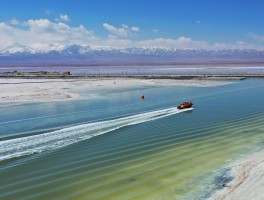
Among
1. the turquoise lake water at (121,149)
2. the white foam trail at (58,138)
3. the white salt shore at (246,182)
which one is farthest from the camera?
the white foam trail at (58,138)

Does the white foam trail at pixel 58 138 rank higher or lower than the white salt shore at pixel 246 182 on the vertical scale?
higher

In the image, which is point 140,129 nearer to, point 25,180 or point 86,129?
point 86,129

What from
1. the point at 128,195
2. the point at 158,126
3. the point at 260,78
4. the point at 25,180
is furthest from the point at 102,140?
the point at 260,78

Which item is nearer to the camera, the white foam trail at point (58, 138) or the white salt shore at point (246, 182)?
the white salt shore at point (246, 182)

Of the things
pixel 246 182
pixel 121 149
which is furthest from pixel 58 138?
pixel 246 182

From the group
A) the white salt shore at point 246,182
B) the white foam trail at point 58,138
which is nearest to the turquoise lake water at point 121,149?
the white foam trail at point 58,138

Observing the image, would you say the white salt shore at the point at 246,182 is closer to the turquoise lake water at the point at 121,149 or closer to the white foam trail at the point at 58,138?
the turquoise lake water at the point at 121,149

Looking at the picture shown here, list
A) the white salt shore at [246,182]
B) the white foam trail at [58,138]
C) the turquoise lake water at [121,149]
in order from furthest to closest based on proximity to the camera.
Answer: the white foam trail at [58,138] < the turquoise lake water at [121,149] < the white salt shore at [246,182]
